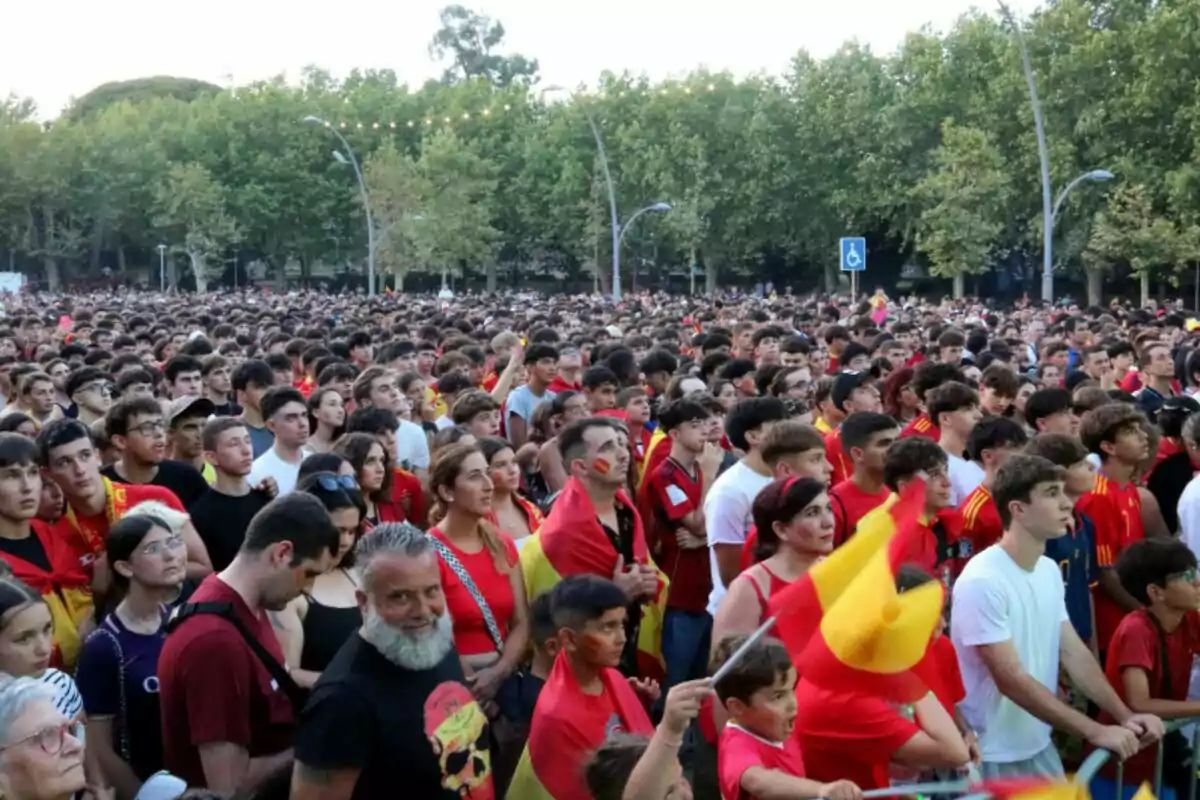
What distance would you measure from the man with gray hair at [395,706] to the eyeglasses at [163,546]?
1.12 m

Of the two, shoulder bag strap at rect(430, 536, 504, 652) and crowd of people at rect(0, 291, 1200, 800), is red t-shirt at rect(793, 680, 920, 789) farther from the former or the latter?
shoulder bag strap at rect(430, 536, 504, 652)

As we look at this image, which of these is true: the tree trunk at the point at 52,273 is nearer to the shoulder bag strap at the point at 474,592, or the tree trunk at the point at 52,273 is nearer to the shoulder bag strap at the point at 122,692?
the shoulder bag strap at the point at 474,592

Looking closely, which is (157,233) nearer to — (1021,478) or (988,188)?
(988,188)

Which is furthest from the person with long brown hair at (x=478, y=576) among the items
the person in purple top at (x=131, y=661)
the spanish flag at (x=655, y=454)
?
the spanish flag at (x=655, y=454)

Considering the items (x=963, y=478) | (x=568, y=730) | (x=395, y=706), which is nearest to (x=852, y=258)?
→ (x=963, y=478)

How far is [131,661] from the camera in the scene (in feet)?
15.0

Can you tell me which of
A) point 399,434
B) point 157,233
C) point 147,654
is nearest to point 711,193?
point 157,233

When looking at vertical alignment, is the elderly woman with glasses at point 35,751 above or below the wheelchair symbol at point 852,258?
below

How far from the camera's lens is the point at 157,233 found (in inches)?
3332

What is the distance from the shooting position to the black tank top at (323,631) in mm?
4926

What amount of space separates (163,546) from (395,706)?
1.46 meters

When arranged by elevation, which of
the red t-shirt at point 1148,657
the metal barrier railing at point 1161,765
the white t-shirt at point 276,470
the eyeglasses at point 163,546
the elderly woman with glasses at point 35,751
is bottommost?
the metal barrier railing at point 1161,765

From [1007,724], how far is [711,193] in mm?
60063

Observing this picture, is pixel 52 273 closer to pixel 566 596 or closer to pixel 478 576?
pixel 478 576
